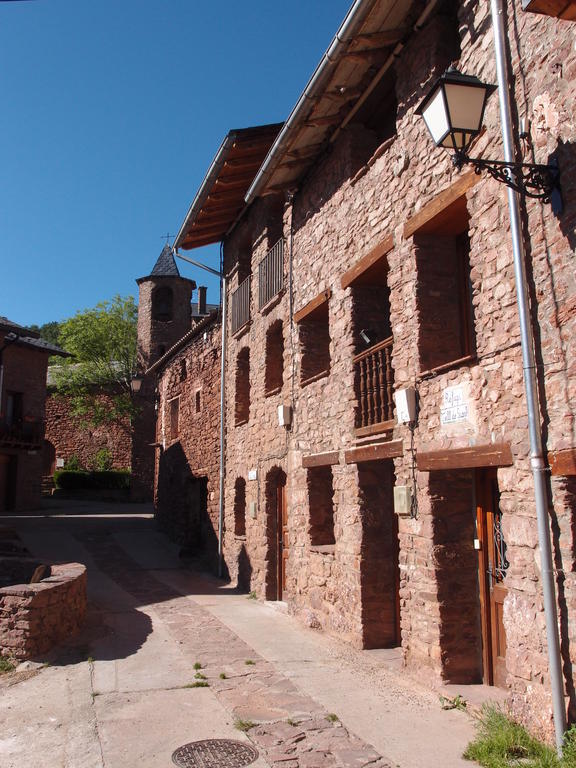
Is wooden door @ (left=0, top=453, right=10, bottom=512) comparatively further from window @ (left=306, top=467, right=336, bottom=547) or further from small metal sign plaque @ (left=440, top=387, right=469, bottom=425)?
small metal sign plaque @ (left=440, top=387, right=469, bottom=425)

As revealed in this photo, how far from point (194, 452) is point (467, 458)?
11304 mm

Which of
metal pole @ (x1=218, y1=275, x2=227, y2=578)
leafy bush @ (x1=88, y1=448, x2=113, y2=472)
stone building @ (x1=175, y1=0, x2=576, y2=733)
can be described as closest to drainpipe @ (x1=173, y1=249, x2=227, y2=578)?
metal pole @ (x1=218, y1=275, x2=227, y2=578)

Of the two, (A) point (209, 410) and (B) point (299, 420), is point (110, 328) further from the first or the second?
(B) point (299, 420)

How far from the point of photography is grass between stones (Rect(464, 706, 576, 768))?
13.8 ft

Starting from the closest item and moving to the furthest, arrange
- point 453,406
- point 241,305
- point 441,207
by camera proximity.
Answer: point 453,406
point 441,207
point 241,305

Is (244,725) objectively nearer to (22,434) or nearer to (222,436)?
(222,436)

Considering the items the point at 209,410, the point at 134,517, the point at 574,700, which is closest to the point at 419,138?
the point at 574,700

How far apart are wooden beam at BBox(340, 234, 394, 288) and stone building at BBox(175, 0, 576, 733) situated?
4 centimetres

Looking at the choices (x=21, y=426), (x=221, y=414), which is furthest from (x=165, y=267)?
(x=221, y=414)

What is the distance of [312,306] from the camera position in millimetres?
9625

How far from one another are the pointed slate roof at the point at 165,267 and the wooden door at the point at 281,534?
2320 centimetres

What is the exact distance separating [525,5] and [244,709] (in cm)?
557

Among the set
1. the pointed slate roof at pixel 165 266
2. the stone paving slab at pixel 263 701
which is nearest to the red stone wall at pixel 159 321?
the pointed slate roof at pixel 165 266

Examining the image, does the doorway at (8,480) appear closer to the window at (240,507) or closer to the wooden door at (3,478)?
the wooden door at (3,478)
